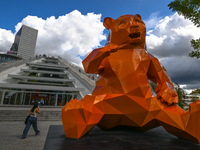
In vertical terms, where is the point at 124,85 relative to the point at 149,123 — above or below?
above

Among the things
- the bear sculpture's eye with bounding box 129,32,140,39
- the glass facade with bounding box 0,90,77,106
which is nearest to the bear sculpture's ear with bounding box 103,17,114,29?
the bear sculpture's eye with bounding box 129,32,140,39

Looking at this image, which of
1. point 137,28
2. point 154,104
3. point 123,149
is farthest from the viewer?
point 137,28

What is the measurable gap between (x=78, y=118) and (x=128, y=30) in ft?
10.00

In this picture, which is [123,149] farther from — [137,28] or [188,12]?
[188,12]

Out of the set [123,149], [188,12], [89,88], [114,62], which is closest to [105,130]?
[123,149]

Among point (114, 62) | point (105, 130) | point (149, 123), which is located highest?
point (114, 62)

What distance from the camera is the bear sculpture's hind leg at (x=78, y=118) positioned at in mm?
3434

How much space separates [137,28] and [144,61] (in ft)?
3.48

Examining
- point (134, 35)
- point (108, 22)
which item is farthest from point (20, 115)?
point (134, 35)

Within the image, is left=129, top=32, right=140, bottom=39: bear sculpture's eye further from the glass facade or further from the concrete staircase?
the glass facade

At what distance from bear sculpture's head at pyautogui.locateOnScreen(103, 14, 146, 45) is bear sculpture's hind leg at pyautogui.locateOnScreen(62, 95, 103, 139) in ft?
7.84

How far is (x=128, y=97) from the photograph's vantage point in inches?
151

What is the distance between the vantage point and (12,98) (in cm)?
1462

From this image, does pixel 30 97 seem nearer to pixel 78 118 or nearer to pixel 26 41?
pixel 78 118
